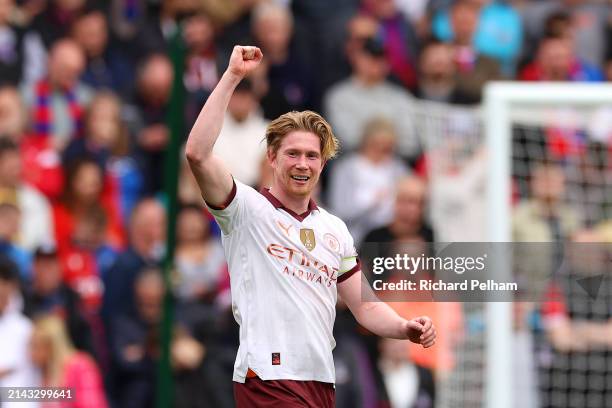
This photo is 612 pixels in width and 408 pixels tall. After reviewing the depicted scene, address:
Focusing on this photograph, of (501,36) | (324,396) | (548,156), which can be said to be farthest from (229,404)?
(501,36)

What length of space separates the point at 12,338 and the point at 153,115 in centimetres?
308

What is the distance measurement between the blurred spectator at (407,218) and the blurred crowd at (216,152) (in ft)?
0.08

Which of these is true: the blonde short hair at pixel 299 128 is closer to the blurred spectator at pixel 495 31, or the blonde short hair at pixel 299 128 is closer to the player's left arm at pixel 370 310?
the player's left arm at pixel 370 310

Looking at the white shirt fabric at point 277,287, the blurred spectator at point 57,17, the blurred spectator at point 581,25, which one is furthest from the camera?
the blurred spectator at point 581,25

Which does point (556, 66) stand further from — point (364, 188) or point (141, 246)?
point (141, 246)

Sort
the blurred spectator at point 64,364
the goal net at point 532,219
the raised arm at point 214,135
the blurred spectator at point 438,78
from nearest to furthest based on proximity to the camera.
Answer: the raised arm at point 214,135 < the blurred spectator at point 64,364 < the goal net at point 532,219 < the blurred spectator at point 438,78

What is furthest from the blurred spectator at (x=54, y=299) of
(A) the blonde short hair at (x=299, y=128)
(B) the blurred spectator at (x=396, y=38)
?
(A) the blonde short hair at (x=299, y=128)

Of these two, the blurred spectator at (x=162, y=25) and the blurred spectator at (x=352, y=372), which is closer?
the blurred spectator at (x=352, y=372)

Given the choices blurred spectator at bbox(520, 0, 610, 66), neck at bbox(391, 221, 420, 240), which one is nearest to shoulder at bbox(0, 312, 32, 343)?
neck at bbox(391, 221, 420, 240)

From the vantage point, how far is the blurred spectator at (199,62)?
38.9ft

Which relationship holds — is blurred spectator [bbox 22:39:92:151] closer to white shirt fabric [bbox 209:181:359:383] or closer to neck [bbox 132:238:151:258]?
neck [bbox 132:238:151:258]

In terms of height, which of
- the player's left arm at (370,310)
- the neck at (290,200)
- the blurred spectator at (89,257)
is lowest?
the player's left arm at (370,310)

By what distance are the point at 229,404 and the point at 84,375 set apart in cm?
112

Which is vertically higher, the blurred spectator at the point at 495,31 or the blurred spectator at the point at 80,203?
the blurred spectator at the point at 495,31
